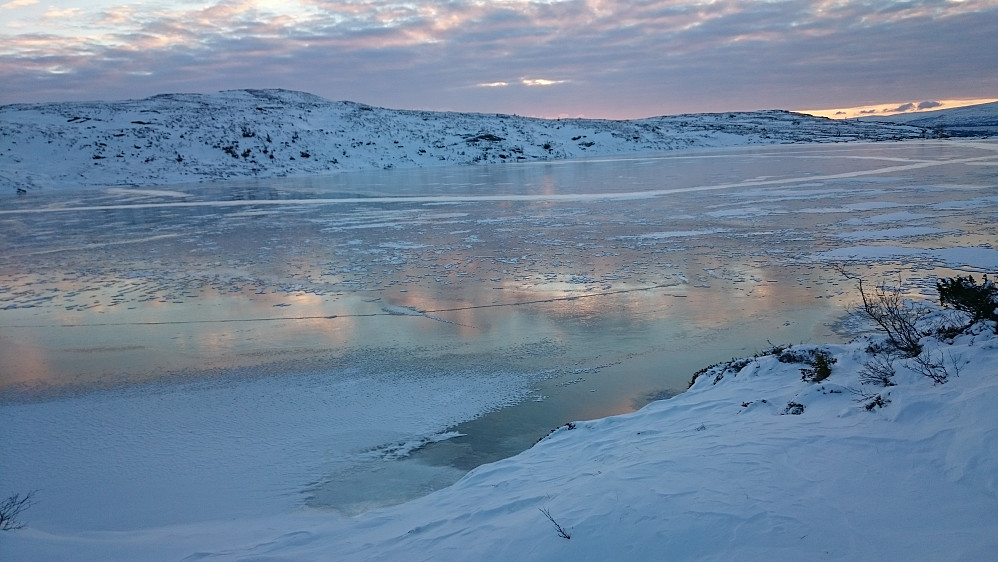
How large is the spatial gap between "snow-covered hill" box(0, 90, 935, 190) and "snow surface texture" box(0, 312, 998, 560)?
5035 centimetres

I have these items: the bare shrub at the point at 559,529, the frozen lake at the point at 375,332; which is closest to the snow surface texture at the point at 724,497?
the bare shrub at the point at 559,529

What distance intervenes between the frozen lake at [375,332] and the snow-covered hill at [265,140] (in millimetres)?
38183

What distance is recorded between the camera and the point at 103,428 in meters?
6.13

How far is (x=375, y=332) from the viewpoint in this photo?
8.73 meters

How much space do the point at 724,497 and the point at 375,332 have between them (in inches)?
234

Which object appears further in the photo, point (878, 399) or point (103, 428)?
point (103, 428)

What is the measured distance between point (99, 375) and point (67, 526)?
3379 mm

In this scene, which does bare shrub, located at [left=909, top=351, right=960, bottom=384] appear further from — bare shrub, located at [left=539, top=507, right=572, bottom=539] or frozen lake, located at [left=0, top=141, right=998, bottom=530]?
bare shrub, located at [left=539, top=507, right=572, bottom=539]

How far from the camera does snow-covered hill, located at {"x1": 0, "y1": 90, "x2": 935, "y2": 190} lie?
5231 centimetres

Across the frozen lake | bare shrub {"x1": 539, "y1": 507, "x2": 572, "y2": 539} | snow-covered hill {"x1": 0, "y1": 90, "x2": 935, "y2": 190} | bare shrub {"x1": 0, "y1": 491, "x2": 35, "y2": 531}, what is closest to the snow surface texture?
bare shrub {"x1": 539, "y1": 507, "x2": 572, "y2": 539}

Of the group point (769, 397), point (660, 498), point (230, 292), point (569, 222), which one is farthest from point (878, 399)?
point (569, 222)

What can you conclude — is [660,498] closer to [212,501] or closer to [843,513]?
[843,513]

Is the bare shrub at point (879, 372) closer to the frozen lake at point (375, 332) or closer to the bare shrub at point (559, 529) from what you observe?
the frozen lake at point (375, 332)

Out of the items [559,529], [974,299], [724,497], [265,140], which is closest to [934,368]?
[974,299]
